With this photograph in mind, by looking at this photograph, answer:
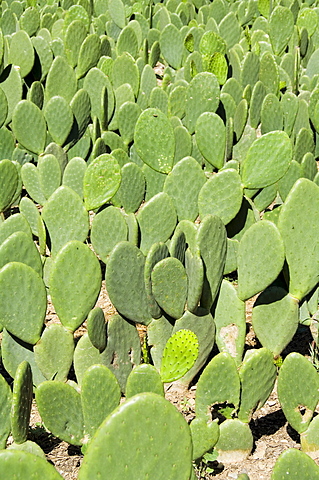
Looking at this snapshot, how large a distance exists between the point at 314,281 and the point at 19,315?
0.90m

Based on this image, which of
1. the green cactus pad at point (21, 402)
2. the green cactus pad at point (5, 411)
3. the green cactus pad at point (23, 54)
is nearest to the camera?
the green cactus pad at point (21, 402)

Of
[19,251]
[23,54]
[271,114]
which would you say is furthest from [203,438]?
[23,54]

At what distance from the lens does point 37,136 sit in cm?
347

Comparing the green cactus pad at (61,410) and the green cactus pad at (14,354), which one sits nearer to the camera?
the green cactus pad at (61,410)

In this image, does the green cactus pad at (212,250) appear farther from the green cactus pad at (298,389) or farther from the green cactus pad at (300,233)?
the green cactus pad at (298,389)

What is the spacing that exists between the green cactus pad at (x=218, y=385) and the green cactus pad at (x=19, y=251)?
648 mm

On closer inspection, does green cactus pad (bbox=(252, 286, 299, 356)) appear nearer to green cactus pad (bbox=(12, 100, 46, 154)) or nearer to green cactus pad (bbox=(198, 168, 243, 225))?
green cactus pad (bbox=(198, 168, 243, 225))

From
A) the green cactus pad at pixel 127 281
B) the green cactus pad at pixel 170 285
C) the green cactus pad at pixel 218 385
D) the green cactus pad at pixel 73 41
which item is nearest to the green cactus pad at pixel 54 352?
the green cactus pad at pixel 127 281

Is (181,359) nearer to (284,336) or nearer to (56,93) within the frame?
(284,336)

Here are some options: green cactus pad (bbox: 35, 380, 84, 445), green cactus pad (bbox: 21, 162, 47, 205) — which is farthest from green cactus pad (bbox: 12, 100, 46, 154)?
green cactus pad (bbox: 35, 380, 84, 445)

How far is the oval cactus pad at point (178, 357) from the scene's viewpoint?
6.48 ft

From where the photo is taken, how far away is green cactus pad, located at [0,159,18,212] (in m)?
2.89

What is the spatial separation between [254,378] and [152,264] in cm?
43

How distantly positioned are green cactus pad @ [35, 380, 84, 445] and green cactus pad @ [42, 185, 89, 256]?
83 cm
